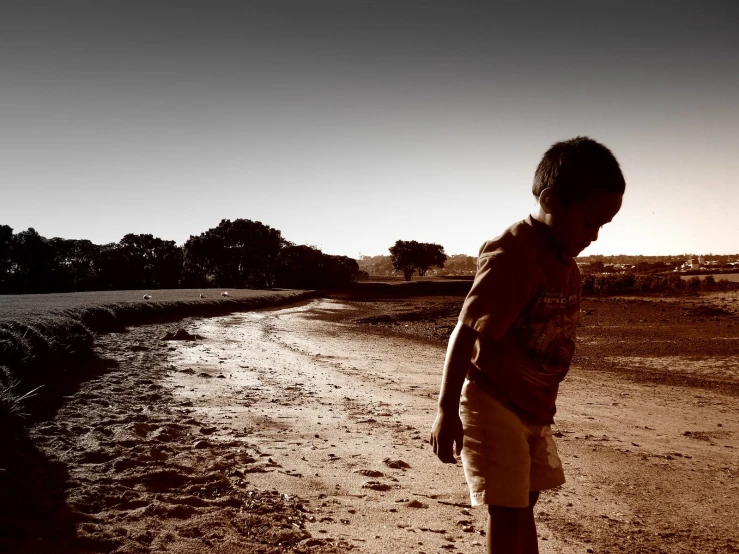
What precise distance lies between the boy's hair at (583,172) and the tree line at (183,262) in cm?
4885

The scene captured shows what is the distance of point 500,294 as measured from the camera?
75.1 inches

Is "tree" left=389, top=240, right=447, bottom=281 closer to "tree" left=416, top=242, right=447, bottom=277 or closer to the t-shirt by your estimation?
"tree" left=416, top=242, right=447, bottom=277

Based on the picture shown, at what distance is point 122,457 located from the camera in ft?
13.0

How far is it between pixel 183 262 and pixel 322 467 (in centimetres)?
6286

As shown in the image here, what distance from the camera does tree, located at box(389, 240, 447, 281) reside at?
8962 cm

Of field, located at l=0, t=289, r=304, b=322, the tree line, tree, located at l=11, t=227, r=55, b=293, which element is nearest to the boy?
field, located at l=0, t=289, r=304, b=322

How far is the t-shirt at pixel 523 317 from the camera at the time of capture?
1914mm

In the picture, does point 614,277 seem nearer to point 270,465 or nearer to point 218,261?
point 270,465

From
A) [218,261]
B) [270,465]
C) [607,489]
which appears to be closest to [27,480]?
[270,465]

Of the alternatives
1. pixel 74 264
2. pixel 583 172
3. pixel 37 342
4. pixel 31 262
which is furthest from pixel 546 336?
pixel 74 264

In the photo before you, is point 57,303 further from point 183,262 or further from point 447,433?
point 183,262

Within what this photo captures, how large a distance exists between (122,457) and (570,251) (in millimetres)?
3654

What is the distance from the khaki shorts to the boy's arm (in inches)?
2.7

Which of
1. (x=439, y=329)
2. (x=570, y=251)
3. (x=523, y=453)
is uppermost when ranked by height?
(x=570, y=251)
